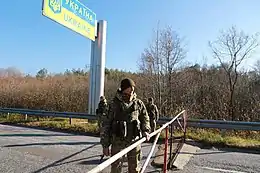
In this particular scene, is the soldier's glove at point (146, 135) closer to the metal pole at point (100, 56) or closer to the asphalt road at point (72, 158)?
the asphalt road at point (72, 158)

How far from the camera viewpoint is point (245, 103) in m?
20.1

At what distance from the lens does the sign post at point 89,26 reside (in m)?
11.5

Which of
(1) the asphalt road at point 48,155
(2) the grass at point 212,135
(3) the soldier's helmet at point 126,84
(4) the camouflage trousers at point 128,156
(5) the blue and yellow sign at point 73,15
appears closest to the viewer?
(3) the soldier's helmet at point 126,84

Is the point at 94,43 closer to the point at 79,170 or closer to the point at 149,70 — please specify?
the point at 149,70

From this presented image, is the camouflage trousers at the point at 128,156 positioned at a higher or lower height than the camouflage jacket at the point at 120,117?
lower

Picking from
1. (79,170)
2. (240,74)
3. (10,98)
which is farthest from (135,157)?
(10,98)

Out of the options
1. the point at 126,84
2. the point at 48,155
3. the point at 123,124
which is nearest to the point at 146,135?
the point at 123,124

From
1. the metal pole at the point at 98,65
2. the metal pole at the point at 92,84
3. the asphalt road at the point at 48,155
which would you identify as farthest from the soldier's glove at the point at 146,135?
the metal pole at the point at 92,84

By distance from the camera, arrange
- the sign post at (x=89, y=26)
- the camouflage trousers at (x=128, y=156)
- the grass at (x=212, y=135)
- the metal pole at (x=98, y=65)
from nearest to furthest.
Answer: the camouflage trousers at (x=128, y=156) < the grass at (x=212, y=135) < the sign post at (x=89, y=26) < the metal pole at (x=98, y=65)

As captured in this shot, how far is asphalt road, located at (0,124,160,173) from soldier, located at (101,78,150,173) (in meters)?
2.44

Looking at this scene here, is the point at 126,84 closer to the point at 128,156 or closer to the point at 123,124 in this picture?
the point at 123,124

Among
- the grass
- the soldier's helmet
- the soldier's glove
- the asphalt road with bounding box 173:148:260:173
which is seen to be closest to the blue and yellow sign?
the grass

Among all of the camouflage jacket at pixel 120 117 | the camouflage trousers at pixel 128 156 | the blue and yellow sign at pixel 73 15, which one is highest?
the blue and yellow sign at pixel 73 15

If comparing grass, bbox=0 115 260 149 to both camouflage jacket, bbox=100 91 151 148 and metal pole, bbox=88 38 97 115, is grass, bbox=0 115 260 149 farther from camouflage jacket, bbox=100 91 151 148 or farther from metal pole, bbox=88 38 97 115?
camouflage jacket, bbox=100 91 151 148
